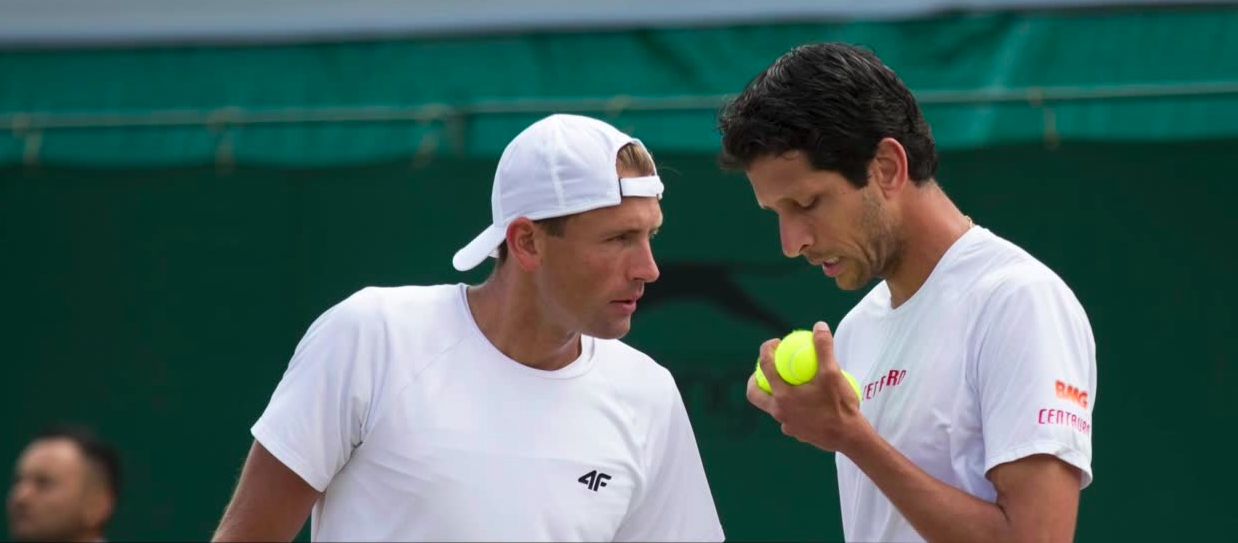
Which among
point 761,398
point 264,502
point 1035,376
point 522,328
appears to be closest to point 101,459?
point 264,502

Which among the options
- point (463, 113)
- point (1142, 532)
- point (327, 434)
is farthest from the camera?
point (463, 113)

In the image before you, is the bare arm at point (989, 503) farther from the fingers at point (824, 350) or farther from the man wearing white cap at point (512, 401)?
the man wearing white cap at point (512, 401)

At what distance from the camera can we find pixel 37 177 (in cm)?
654

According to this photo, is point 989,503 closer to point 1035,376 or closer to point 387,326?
point 1035,376

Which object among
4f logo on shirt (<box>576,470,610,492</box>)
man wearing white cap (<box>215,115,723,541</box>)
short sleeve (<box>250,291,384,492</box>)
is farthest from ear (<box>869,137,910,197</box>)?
short sleeve (<box>250,291,384,492</box>)

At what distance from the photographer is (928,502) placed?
289 cm

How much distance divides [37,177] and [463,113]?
1689 mm

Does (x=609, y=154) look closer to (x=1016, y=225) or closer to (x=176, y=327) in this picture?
(x=1016, y=225)

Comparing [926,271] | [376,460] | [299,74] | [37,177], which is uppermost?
[299,74]

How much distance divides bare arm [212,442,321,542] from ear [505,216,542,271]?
0.54 metres

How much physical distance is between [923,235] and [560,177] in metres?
0.68

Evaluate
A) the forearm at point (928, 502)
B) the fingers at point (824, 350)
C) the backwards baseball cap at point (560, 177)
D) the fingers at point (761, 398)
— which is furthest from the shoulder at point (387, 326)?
the forearm at point (928, 502)

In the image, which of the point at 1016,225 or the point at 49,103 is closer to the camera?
the point at 1016,225

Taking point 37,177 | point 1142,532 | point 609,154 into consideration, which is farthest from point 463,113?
point 609,154
